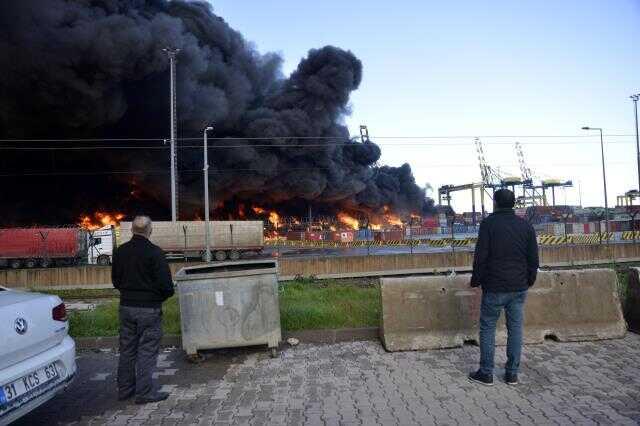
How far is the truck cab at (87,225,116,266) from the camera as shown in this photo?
24.7 metres

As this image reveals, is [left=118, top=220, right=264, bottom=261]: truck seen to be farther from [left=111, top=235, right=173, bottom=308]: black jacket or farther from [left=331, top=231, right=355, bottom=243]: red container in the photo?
[left=111, top=235, right=173, bottom=308]: black jacket

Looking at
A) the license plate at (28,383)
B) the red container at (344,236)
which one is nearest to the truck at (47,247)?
the red container at (344,236)

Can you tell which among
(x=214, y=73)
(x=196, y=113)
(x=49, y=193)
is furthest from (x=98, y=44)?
(x=49, y=193)

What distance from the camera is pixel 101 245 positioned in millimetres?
25328

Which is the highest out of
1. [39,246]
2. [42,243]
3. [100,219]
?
[100,219]

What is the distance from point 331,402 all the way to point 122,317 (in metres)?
1.92

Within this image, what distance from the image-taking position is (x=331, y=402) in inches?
156

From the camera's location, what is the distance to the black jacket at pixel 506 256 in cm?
423

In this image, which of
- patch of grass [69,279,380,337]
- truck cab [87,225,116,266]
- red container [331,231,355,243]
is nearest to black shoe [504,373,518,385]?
patch of grass [69,279,380,337]

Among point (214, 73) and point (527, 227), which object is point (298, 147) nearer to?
point (214, 73)

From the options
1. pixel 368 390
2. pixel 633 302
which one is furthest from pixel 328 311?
pixel 633 302

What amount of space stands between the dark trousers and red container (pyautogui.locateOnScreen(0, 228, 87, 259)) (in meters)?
A: 22.5

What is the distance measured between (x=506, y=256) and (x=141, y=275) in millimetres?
3160

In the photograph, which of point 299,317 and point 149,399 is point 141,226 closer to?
point 149,399
